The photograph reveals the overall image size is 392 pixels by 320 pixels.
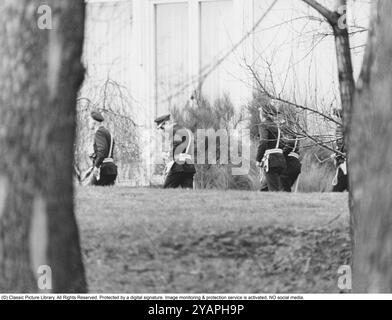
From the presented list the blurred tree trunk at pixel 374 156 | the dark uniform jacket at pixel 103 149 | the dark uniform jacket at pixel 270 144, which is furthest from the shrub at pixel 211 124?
the blurred tree trunk at pixel 374 156

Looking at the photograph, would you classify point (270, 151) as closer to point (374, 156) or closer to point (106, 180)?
point (106, 180)

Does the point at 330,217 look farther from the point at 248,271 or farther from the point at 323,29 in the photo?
the point at 323,29

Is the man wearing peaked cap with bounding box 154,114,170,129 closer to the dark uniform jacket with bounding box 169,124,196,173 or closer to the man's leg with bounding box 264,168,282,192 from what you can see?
the dark uniform jacket with bounding box 169,124,196,173

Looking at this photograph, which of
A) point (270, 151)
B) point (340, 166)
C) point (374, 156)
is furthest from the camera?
point (340, 166)

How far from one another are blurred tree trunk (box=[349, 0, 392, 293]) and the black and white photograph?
1 cm

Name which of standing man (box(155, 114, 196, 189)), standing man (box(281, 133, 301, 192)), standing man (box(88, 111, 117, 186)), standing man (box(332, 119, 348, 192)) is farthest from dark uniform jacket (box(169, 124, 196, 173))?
standing man (box(332, 119, 348, 192))

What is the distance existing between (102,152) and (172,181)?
692 mm

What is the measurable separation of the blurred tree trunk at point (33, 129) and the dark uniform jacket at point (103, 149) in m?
1.42

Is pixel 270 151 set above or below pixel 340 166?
above

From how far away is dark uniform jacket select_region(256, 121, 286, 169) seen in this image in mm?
7082

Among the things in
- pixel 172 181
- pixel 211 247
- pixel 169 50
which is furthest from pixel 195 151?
pixel 211 247

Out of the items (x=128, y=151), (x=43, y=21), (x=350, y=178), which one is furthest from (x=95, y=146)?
(x=350, y=178)

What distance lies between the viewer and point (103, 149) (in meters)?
7.12
